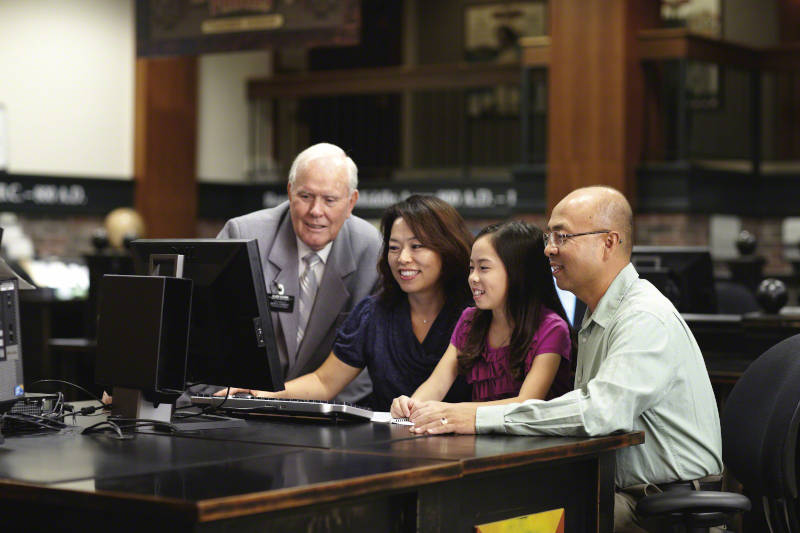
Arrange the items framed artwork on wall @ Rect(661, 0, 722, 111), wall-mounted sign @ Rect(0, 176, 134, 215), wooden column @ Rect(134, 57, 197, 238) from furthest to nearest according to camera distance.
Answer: wooden column @ Rect(134, 57, 197, 238) → wall-mounted sign @ Rect(0, 176, 134, 215) → framed artwork on wall @ Rect(661, 0, 722, 111)

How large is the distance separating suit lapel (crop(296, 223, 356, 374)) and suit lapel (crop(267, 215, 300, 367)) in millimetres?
46

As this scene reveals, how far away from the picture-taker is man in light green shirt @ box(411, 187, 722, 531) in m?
2.85

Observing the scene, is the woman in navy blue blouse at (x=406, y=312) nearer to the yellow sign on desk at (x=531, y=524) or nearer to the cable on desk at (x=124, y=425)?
the cable on desk at (x=124, y=425)

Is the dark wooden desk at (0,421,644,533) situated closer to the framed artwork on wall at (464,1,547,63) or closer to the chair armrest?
the chair armrest

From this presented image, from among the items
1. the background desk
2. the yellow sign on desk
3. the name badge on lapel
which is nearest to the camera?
the yellow sign on desk

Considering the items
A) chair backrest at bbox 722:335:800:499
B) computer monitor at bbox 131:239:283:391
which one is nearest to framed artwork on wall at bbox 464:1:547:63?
computer monitor at bbox 131:239:283:391

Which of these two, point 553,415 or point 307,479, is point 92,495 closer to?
point 307,479

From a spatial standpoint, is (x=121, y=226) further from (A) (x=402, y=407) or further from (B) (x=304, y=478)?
(B) (x=304, y=478)

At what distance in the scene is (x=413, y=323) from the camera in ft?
12.5

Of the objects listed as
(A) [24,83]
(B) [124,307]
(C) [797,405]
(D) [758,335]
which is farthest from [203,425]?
(A) [24,83]

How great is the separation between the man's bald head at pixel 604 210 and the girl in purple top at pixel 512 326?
0.40 m

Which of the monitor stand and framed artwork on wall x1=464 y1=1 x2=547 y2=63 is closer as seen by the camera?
the monitor stand

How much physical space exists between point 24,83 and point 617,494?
10368 mm

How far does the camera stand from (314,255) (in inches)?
169
